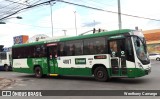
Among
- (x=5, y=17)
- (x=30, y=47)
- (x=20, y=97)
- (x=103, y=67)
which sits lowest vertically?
(x=20, y=97)

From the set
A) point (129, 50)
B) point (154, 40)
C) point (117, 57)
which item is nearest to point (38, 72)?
point (117, 57)

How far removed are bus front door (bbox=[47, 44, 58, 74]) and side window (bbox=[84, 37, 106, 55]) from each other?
326cm

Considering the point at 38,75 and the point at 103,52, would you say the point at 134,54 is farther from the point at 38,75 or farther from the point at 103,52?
the point at 38,75

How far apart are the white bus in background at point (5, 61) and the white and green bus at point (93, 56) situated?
42.1 feet

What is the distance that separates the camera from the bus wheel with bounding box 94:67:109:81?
16797 millimetres

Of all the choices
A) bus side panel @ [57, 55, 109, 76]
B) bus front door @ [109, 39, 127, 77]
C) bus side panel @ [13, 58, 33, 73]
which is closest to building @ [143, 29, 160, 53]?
bus side panel @ [13, 58, 33, 73]

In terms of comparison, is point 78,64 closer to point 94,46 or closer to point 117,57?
point 94,46

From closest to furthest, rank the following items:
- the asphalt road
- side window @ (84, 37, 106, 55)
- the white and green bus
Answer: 1. the asphalt road
2. the white and green bus
3. side window @ (84, 37, 106, 55)

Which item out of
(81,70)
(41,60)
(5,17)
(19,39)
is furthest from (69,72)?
(19,39)

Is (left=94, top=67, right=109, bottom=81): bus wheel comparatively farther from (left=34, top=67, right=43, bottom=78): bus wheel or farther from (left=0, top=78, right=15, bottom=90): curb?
(left=34, top=67, right=43, bottom=78): bus wheel

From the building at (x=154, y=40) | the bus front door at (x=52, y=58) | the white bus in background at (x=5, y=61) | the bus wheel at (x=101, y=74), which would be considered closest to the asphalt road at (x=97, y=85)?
the bus wheel at (x=101, y=74)

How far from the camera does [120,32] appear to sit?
1602cm

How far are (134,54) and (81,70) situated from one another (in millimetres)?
4216

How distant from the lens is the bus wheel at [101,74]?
55.1 feet
